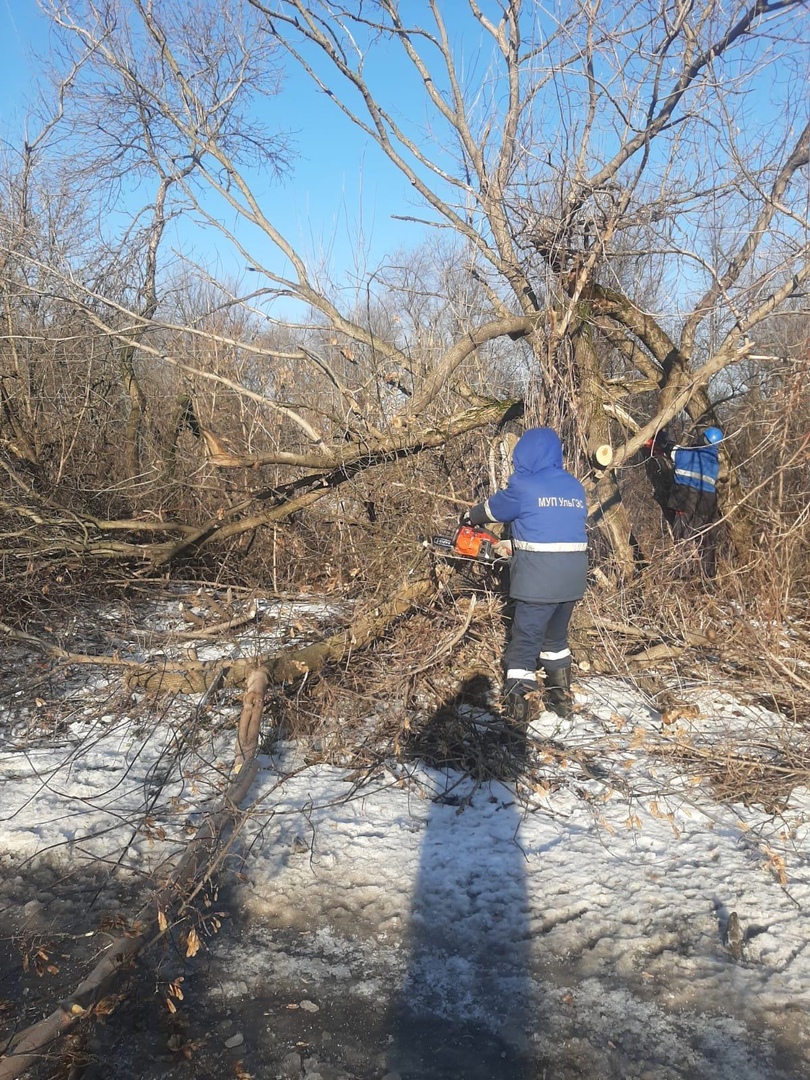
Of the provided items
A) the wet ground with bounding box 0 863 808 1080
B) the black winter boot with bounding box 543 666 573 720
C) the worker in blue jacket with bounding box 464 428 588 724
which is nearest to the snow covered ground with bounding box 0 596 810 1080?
the wet ground with bounding box 0 863 808 1080

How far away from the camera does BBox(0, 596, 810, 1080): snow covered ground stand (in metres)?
2.54

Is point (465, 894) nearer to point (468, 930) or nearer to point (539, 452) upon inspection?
point (468, 930)

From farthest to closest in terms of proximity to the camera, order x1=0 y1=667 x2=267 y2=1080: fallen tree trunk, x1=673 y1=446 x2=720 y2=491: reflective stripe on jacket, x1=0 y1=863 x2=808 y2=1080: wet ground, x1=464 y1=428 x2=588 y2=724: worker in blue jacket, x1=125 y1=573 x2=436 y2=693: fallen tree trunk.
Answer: x1=673 y1=446 x2=720 y2=491: reflective stripe on jacket < x1=464 y1=428 x2=588 y2=724: worker in blue jacket < x1=125 y1=573 x2=436 y2=693: fallen tree trunk < x1=0 y1=863 x2=808 y2=1080: wet ground < x1=0 y1=667 x2=267 y2=1080: fallen tree trunk

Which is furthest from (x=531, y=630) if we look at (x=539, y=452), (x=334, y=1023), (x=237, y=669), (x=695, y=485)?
(x=695, y=485)

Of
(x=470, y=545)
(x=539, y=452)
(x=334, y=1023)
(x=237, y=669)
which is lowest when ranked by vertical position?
(x=334, y=1023)

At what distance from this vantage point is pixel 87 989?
2.48 metres

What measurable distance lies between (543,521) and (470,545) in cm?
68

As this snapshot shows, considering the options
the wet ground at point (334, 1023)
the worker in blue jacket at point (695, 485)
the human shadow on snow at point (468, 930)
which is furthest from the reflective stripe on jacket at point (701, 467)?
the wet ground at point (334, 1023)

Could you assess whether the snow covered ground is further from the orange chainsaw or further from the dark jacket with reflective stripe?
the orange chainsaw

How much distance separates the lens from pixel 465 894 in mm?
3311

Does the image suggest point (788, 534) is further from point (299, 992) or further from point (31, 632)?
point (31, 632)

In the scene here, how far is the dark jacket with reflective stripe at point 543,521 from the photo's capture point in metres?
4.77

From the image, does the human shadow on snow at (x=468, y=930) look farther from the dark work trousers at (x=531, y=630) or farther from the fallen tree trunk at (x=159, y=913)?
the fallen tree trunk at (x=159, y=913)

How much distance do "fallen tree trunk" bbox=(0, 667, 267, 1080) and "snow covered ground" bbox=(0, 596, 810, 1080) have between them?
0.16 m
